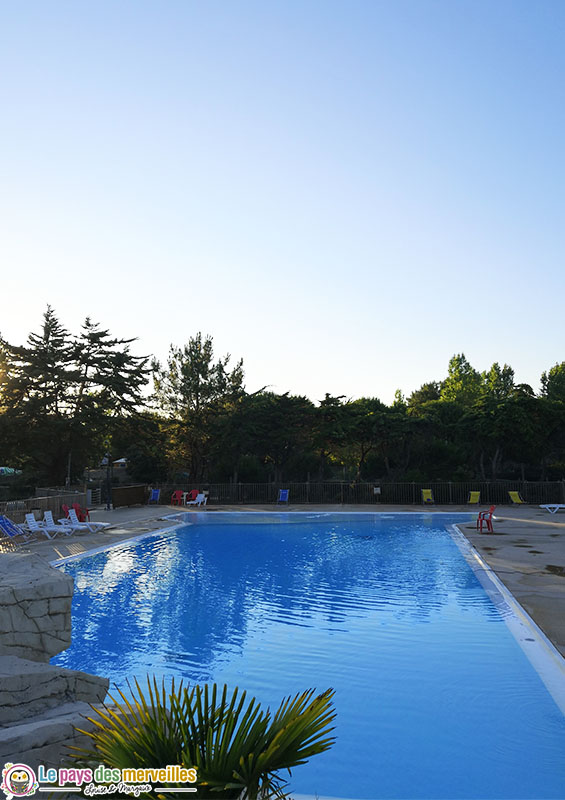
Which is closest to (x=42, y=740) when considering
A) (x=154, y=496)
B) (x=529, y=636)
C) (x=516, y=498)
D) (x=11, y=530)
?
(x=529, y=636)

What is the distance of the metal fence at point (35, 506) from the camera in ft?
65.3

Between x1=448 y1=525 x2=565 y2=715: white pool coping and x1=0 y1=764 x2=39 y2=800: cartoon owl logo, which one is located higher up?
x1=0 y1=764 x2=39 y2=800: cartoon owl logo

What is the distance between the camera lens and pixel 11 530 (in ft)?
58.2

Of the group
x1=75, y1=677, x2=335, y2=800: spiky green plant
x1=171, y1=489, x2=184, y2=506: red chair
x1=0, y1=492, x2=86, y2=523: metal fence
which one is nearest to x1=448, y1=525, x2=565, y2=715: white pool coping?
x1=75, y1=677, x2=335, y2=800: spiky green plant

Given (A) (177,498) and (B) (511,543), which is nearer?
(B) (511,543)

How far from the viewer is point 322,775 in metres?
5.41

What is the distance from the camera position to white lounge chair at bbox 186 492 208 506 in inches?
1229

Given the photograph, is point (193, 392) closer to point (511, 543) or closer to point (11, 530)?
point (11, 530)

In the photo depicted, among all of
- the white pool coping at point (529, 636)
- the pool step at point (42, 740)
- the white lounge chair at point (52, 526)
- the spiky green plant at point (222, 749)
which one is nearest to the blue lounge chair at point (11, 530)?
the white lounge chair at point (52, 526)

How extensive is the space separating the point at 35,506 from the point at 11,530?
424 centimetres

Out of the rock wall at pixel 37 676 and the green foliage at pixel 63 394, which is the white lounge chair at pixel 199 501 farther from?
the rock wall at pixel 37 676

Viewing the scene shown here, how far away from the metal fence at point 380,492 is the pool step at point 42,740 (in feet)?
92.5

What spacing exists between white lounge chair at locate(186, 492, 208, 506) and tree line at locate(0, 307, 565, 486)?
13.8 feet

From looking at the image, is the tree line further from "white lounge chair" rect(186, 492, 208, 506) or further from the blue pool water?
the blue pool water
